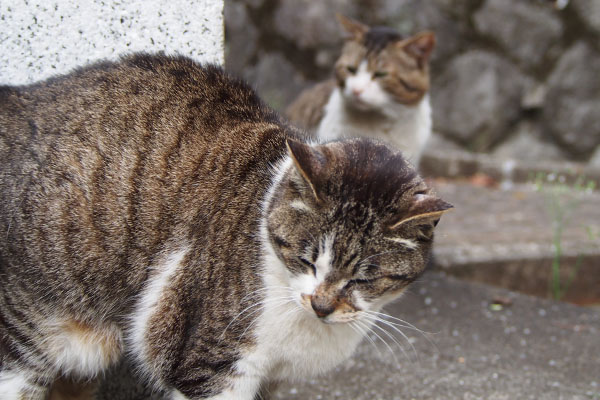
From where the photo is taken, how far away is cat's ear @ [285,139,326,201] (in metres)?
1.67

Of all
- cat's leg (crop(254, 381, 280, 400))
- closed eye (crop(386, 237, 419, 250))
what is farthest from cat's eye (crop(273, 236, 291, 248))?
cat's leg (crop(254, 381, 280, 400))

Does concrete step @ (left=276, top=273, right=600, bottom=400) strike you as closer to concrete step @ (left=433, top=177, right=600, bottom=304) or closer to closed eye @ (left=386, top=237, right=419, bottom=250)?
concrete step @ (left=433, top=177, right=600, bottom=304)

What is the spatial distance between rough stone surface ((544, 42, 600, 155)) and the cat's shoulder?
2663mm

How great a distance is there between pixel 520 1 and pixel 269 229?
4.57 metres

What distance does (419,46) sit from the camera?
3646 mm

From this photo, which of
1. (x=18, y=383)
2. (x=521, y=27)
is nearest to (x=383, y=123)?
(x=18, y=383)

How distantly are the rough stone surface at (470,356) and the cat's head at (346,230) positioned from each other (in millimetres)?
452

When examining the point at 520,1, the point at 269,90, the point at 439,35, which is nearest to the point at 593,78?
the point at 520,1

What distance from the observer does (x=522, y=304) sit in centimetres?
333

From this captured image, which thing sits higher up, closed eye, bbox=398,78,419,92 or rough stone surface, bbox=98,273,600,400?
closed eye, bbox=398,78,419,92

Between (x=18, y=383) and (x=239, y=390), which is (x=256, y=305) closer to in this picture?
(x=239, y=390)

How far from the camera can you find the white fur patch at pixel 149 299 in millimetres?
1901

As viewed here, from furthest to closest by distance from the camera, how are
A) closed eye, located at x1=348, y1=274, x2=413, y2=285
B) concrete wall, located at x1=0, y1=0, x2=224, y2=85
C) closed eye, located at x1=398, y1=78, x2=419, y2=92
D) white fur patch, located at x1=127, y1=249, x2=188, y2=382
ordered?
1. closed eye, located at x1=398, y1=78, x2=419, y2=92
2. concrete wall, located at x1=0, y1=0, x2=224, y2=85
3. white fur patch, located at x1=127, y1=249, x2=188, y2=382
4. closed eye, located at x1=348, y1=274, x2=413, y2=285

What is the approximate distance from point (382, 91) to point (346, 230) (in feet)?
6.45
